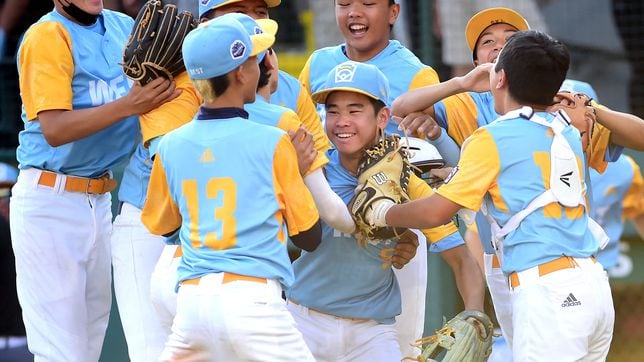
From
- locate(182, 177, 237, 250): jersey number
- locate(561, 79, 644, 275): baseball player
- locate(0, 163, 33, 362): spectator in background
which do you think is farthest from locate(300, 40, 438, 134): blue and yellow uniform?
locate(561, 79, 644, 275): baseball player

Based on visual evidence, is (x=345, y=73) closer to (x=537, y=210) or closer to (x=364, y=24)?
(x=364, y=24)

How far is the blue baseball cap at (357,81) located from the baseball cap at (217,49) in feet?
2.13

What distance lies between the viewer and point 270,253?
414cm

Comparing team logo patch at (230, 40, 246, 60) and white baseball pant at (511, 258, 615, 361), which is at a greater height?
team logo patch at (230, 40, 246, 60)

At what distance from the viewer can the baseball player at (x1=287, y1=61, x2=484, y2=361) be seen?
4.86 metres

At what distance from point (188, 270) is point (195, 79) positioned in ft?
2.08

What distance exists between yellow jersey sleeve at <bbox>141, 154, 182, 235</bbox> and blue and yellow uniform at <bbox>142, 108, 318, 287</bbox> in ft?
0.41

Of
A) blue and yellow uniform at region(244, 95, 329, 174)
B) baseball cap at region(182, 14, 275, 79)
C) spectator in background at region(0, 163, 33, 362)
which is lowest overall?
spectator in background at region(0, 163, 33, 362)

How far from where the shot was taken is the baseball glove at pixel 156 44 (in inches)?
184

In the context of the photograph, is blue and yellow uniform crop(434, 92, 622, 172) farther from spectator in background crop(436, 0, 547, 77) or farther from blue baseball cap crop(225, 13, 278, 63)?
spectator in background crop(436, 0, 547, 77)

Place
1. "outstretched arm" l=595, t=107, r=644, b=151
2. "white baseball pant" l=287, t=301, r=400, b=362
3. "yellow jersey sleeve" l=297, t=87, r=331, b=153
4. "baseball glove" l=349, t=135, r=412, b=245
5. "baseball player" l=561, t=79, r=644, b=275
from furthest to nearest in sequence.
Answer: "baseball player" l=561, t=79, r=644, b=275 → "white baseball pant" l=287, t=301, r=400, b=362 → "outstretched arm" l=595, t=107, r=644, b=151 → "yellow jersey sleeve" l=297, t=87, r=331, b=153 → "baseball glove" l=349, t=135, r=412, b=245

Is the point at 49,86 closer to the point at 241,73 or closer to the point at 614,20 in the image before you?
the point at 241,73

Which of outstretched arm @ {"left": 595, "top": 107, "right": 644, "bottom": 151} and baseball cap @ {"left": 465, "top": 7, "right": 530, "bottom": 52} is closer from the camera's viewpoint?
outstretched arm @ {"left": 595, "top": 107, "right": 644, "bottom": 151}

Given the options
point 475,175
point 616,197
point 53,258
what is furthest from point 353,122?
point 616,197
